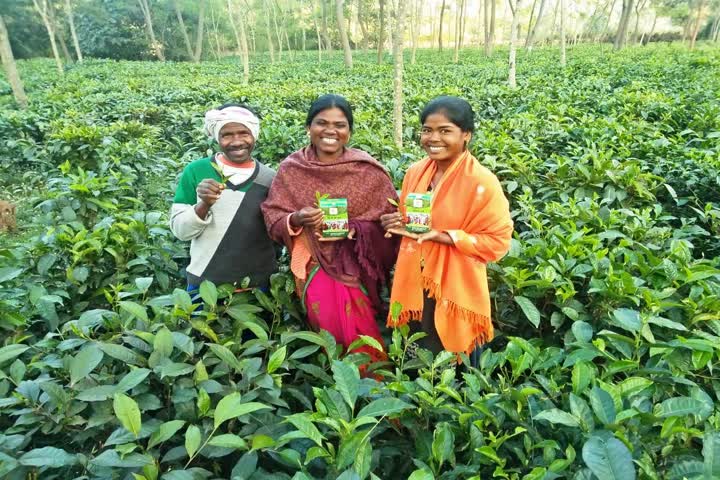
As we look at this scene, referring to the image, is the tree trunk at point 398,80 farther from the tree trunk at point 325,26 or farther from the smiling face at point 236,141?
the tree trunk at point 325,26

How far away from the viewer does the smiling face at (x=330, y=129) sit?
2.15m

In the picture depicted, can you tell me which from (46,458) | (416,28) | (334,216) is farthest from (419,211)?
(416,28)

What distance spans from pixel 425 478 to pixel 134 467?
0.78 metres

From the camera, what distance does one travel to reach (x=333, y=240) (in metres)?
2.20

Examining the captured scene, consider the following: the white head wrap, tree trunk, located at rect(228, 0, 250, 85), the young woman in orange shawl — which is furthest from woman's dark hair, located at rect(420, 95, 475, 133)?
tree trunk, located at rect(228, 0, 250, 85)

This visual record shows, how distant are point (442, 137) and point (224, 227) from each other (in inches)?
43.6

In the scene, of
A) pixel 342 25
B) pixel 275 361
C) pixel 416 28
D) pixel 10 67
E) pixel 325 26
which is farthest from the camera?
pixel 325 26

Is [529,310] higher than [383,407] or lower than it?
lower

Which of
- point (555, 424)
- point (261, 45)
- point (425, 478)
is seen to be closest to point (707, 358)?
point (555, 424)

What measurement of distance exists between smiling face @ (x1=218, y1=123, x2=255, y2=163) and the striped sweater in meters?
0.09

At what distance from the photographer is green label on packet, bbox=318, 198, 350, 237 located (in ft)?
6.83

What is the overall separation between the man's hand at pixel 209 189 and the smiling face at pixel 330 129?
50 cm

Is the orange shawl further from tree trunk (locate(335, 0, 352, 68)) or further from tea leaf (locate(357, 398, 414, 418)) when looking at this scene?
tree trunk (locate(335, 0, 352, 68))

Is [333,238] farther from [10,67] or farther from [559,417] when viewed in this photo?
[10,67]
